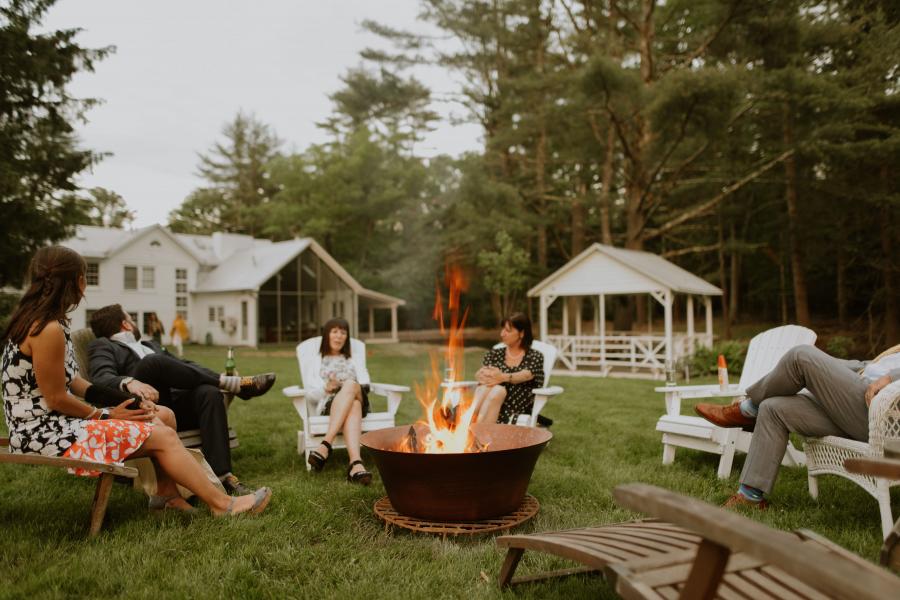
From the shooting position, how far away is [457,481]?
322 centimetres

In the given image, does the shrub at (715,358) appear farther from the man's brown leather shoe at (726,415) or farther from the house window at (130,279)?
the house window at (130,279)

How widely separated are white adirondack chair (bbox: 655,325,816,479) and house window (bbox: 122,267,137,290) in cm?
2502

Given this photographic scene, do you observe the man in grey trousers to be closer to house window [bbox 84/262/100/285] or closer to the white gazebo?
the white gazebo

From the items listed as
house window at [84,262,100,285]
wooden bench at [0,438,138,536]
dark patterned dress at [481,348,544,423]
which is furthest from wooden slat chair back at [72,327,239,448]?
house window at [84,262,100,285]

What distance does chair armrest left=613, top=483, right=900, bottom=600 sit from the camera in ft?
3.33

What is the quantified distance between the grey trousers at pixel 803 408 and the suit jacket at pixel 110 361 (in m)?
3.83

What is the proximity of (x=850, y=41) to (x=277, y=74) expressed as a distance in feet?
74.7

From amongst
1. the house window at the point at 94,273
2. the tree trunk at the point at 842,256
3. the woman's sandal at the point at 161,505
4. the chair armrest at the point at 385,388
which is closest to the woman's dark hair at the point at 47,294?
the woman's sandal at the point at 161,505

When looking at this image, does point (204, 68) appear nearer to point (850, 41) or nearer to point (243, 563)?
point (850, 41)

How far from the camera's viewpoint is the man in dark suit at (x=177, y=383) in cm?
406

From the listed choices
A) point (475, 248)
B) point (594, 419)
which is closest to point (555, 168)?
point (475, 248)

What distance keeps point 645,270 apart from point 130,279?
68.8ft

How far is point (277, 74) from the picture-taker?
28.5 m

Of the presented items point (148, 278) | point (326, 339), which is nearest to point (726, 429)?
point (326, 339)
